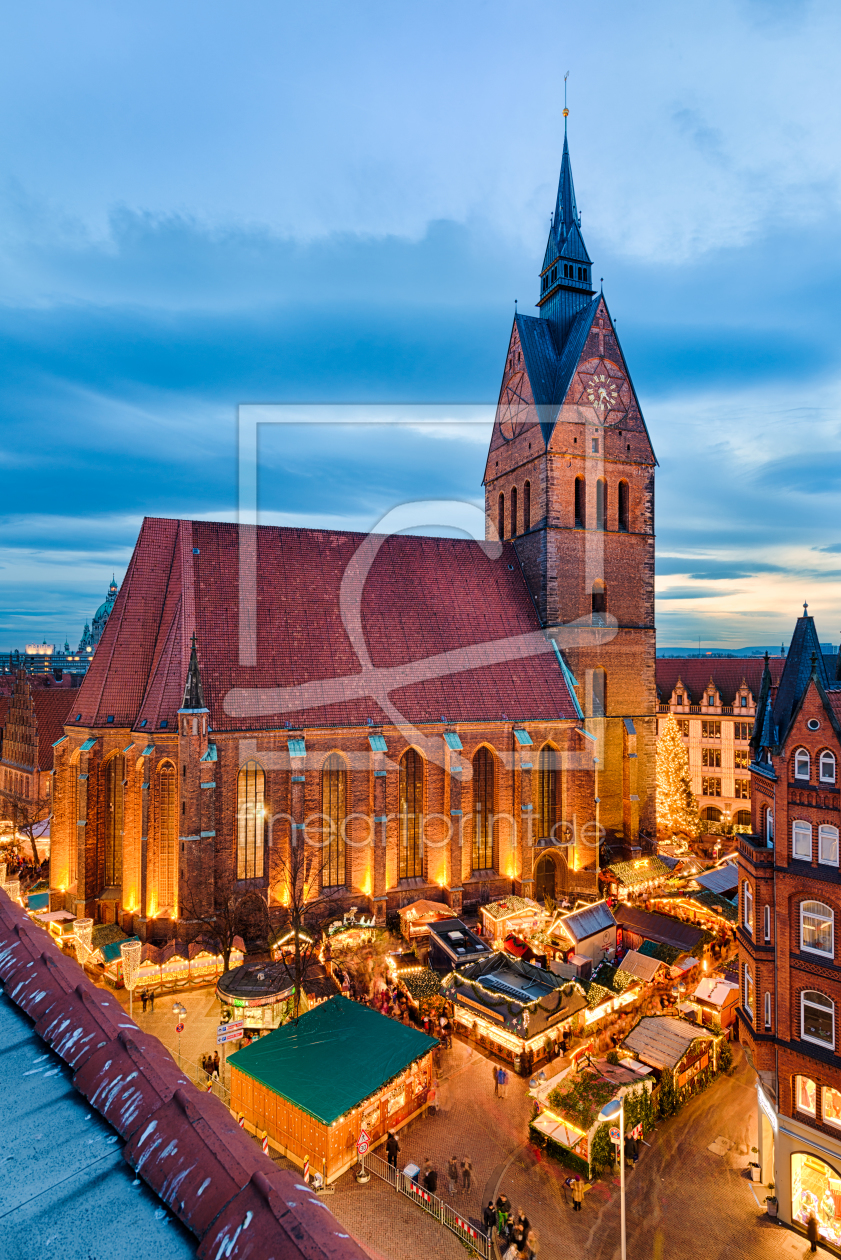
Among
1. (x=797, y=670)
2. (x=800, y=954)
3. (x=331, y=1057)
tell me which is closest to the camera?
(x=800, y=954)

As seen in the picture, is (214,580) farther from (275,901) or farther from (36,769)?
(36,769)

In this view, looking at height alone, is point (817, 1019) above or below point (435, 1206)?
above

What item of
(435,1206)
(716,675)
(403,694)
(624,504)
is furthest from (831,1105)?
(716,675)

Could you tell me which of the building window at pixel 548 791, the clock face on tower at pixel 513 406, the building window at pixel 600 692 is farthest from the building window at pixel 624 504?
the building window at pixel 548 791

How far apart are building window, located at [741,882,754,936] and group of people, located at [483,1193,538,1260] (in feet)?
32.9

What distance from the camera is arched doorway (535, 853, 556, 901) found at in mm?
33781

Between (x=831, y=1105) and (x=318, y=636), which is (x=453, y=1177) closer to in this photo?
(x=831, y=1105)

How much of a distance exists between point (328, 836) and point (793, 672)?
20553mm

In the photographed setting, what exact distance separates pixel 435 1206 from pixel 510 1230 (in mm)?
1908

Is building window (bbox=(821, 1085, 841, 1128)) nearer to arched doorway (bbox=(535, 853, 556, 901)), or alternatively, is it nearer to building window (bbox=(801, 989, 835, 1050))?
building window (bbox=(801, 989, 835, 1050))

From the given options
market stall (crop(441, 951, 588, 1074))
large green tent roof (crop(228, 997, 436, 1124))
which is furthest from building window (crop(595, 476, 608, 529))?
large green tent roof (crop(228, 997, 436, 1124))

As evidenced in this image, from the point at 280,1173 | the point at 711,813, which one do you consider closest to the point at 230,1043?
the point at 280,1173

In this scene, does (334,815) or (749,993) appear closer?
(749,993)

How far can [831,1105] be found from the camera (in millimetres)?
16516
